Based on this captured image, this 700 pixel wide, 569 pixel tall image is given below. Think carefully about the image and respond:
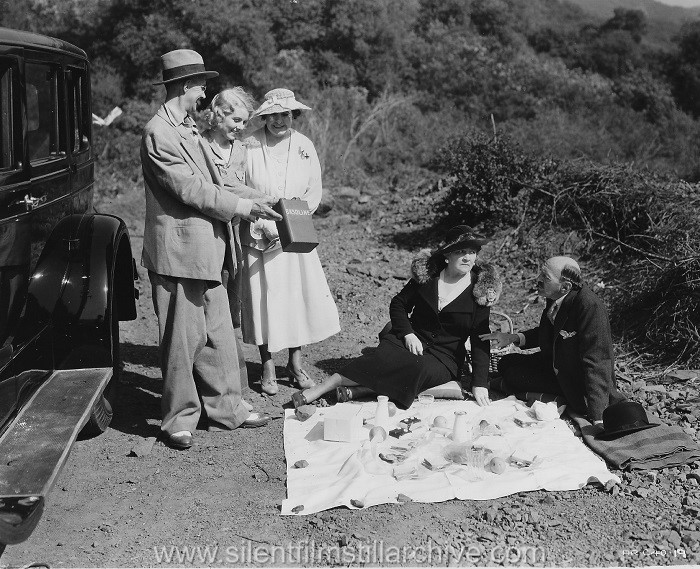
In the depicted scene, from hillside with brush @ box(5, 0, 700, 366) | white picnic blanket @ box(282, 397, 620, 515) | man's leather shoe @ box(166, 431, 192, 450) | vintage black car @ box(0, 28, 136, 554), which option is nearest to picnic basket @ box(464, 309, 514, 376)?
white picnic blanket @ box(282, 397, 620, 515)

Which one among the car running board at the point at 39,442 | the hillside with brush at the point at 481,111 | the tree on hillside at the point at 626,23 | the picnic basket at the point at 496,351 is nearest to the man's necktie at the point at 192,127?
the car running board at the point at 39,442

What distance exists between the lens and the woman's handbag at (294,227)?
4.88 metres

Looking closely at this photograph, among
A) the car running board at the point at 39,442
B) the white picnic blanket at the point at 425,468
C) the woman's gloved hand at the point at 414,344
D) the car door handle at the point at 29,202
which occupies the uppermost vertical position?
the car door handle at the point at 29,202

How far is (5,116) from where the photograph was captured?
383cm

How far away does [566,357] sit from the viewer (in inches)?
206

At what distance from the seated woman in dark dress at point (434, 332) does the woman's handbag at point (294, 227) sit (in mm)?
904

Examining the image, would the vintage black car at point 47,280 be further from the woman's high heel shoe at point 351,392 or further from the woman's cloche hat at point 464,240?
the woman's cloche hat at point 464,240

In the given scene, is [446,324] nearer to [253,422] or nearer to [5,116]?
[253,422]

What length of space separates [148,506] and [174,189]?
5.23 ft

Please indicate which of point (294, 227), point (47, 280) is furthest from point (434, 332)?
point (47, 280)

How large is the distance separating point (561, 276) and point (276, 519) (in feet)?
7.44

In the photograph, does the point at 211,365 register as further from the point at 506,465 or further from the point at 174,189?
the point at 506,465

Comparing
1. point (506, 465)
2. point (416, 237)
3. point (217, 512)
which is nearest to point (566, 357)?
point (506, 465)

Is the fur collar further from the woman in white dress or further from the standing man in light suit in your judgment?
the standing man in light suit
